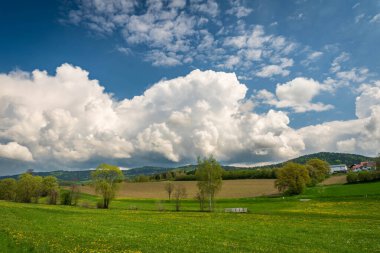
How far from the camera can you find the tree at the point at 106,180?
8930cm

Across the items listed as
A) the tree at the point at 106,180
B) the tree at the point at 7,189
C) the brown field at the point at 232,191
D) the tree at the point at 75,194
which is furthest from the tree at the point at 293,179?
the tree at the point at 7,189

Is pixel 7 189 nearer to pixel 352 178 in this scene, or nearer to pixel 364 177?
pixel 352 178

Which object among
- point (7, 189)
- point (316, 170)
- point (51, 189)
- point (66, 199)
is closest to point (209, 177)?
point (66, 199)

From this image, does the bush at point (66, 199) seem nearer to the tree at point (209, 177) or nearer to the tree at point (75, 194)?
the tree at point (75, 194)

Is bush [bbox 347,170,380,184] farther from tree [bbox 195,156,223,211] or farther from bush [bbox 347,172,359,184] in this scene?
tree [bbox 195,156,223,211]

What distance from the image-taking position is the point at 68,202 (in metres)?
98.2

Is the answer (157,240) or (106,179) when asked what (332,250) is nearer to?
(157,240)

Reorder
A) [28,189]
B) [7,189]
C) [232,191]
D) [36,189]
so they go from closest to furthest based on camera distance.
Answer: [28,189] → [36,189] → [7,189] → [232,191]

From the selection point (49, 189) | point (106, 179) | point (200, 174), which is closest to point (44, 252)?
point (200, 174)

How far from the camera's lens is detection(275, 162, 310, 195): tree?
111475 mm

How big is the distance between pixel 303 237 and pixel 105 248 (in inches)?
725

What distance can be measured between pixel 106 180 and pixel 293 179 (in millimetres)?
65556

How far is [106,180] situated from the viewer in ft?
313

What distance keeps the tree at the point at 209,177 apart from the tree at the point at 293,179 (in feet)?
125
